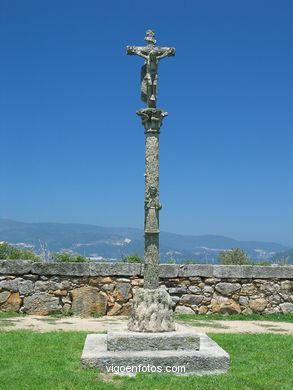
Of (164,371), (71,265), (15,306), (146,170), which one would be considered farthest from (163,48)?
(15,306)

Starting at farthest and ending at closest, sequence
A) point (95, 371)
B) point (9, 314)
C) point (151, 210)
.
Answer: point (9, 314) → point (151, 210) → point (95, 371)

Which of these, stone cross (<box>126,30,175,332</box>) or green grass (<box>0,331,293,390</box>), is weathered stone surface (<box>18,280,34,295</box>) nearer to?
green grass (<box>0,331,293,390</box>)

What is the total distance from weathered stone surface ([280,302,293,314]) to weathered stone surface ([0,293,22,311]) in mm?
5910

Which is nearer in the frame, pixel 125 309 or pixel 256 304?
pixel 125 309

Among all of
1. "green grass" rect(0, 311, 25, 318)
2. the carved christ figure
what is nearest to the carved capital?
the carved christ figure

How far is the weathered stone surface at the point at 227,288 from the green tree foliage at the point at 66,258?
335cm

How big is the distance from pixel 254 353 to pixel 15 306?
19.6ft

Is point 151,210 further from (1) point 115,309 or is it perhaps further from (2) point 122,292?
(1) point 115,309

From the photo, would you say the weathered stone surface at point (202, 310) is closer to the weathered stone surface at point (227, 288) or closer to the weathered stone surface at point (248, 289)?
the weathered stone surface at point (227, 288)

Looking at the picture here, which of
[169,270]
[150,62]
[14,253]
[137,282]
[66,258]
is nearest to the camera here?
[150,62]

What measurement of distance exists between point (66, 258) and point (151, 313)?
21.9 feet

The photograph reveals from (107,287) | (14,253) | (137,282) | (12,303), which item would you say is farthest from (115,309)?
(14,253)

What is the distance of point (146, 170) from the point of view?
7.33 metres

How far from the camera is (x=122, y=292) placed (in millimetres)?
11633
